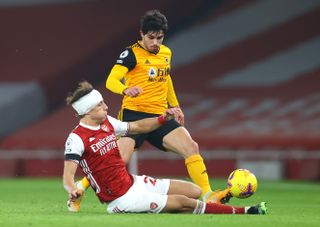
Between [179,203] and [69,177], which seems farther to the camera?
[179,203]

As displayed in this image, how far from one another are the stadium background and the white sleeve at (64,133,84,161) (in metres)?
10.0

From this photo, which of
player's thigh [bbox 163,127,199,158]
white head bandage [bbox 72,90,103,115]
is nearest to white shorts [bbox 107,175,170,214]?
white head bandage [bbox 72,90,103,115]

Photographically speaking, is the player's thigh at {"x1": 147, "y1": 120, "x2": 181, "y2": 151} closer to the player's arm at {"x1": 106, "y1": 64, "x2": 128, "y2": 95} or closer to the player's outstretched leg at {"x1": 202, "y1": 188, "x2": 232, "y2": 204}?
the player's arm at {"x1": 106, "y1": 64, "x2": 128, "y2": 95}

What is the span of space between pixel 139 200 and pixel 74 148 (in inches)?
25.6

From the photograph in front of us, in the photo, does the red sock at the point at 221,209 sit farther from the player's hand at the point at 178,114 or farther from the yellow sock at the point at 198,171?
the yellow sock at the point at 198,171

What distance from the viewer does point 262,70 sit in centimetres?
1933

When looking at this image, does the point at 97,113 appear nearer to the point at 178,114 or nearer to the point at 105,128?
the point at 105,128

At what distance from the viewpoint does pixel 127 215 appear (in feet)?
26.5

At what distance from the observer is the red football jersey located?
8125 mm

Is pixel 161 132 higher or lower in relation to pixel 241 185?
higher

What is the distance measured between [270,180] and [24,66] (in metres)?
5.33

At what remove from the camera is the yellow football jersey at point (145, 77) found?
9.77 m

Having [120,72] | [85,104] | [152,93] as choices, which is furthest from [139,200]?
[152,93]

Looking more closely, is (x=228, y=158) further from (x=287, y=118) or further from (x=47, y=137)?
(x=47, y=137)
